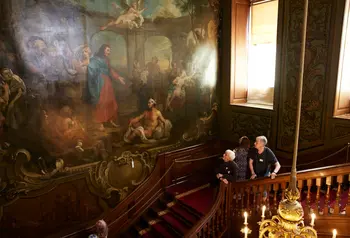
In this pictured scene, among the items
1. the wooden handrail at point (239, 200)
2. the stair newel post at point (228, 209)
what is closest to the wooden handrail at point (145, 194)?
the wooden handrail at point (239, 200)

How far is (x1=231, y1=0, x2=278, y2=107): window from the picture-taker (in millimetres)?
7496

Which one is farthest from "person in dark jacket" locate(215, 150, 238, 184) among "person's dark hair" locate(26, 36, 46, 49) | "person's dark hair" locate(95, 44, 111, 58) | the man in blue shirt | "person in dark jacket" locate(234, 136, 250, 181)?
"person's dark hair" locate(26, 36, 46, 49)

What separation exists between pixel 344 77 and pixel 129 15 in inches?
201

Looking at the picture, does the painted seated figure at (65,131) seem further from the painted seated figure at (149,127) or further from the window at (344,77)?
the window at (344,77)

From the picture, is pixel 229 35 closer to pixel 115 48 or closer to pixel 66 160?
pixel 115 48

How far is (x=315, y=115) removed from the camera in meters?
6.20

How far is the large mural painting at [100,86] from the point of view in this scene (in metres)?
5.00

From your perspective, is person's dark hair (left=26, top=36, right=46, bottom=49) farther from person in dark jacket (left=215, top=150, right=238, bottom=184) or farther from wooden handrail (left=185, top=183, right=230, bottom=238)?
wooden handrail (left=185, top=183, right=230, bottom=238)

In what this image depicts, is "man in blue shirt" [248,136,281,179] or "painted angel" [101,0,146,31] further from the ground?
"painted angel" [101,0,146,31]

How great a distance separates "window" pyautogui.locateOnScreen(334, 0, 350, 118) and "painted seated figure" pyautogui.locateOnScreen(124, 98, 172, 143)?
4.14 meters

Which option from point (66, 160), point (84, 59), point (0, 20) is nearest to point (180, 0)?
point (84, 59)

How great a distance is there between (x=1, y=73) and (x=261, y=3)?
268 inches

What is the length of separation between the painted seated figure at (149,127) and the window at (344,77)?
4.14 meters

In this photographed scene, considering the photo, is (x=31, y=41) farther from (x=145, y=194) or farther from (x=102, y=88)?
(x=145, y=194)
